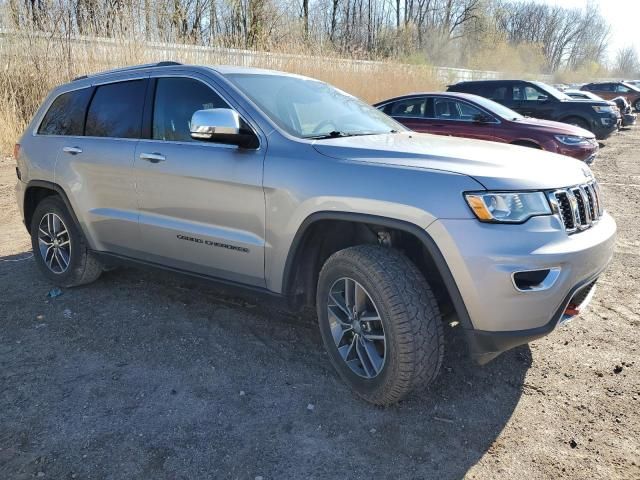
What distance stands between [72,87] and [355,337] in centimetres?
329

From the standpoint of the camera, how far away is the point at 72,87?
4.29 m

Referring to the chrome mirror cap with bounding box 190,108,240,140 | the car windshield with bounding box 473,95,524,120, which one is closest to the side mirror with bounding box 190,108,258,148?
the chrome mirror cap with bounding box 190,108,240,140

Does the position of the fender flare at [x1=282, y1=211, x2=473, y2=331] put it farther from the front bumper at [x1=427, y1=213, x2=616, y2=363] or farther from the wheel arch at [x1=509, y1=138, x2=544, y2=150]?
the wheel arch at [x1=509, y1=138, x2=544, y2=150]

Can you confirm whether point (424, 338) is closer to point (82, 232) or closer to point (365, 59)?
point (82, 232)

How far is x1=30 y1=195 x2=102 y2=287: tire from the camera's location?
168 inches

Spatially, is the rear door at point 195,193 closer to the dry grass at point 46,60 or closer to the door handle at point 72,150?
the door handle at point 72,150

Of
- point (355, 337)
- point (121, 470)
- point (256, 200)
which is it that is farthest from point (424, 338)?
point (121, 470)

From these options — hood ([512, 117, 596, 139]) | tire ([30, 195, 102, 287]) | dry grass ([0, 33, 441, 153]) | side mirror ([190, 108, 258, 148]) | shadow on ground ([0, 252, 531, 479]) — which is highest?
dry grass ([0, 33, 441, 153])

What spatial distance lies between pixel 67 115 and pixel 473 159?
134 inches

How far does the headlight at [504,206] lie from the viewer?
7.41ft

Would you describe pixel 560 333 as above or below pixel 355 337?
below

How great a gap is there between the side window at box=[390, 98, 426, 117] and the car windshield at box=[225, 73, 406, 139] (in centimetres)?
599

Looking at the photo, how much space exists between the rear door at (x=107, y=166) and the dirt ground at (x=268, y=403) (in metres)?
0.65

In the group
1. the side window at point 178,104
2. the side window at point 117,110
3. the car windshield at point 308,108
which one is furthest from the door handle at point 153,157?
the car windshield at point 308,108
